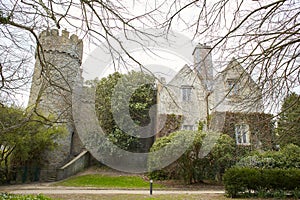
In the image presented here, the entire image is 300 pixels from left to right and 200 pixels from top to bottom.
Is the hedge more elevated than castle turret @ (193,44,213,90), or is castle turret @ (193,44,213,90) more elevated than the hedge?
castle turret @ (193,44,213,90)

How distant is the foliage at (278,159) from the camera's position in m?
12.5

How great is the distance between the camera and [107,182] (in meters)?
14.4

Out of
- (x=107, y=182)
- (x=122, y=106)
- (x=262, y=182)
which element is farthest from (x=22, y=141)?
(x=262, y=182)

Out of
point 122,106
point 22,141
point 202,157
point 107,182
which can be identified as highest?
point 122,106

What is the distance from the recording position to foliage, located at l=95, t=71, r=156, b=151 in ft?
59.0

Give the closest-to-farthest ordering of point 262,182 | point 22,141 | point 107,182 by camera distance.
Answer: point 262,182
point 22,141
point 107,182

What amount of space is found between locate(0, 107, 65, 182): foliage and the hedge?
998 centimetres

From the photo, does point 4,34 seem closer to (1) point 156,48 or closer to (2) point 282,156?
(1) point 156,48

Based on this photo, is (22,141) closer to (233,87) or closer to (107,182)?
(107,182)

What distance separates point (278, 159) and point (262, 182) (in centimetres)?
373

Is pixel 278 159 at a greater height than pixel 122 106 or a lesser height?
lesser

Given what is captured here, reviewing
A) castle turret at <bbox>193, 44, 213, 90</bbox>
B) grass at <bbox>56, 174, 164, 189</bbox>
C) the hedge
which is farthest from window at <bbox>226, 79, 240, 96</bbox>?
grass at <bbox>56, 174, 164, 189</bbox>

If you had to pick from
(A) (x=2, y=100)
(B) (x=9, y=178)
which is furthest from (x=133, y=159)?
(A) (x=2, y=100)

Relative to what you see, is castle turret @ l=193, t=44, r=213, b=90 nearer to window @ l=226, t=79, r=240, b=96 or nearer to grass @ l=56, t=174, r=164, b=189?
window @ l=226, t=79, r=240, b=96
